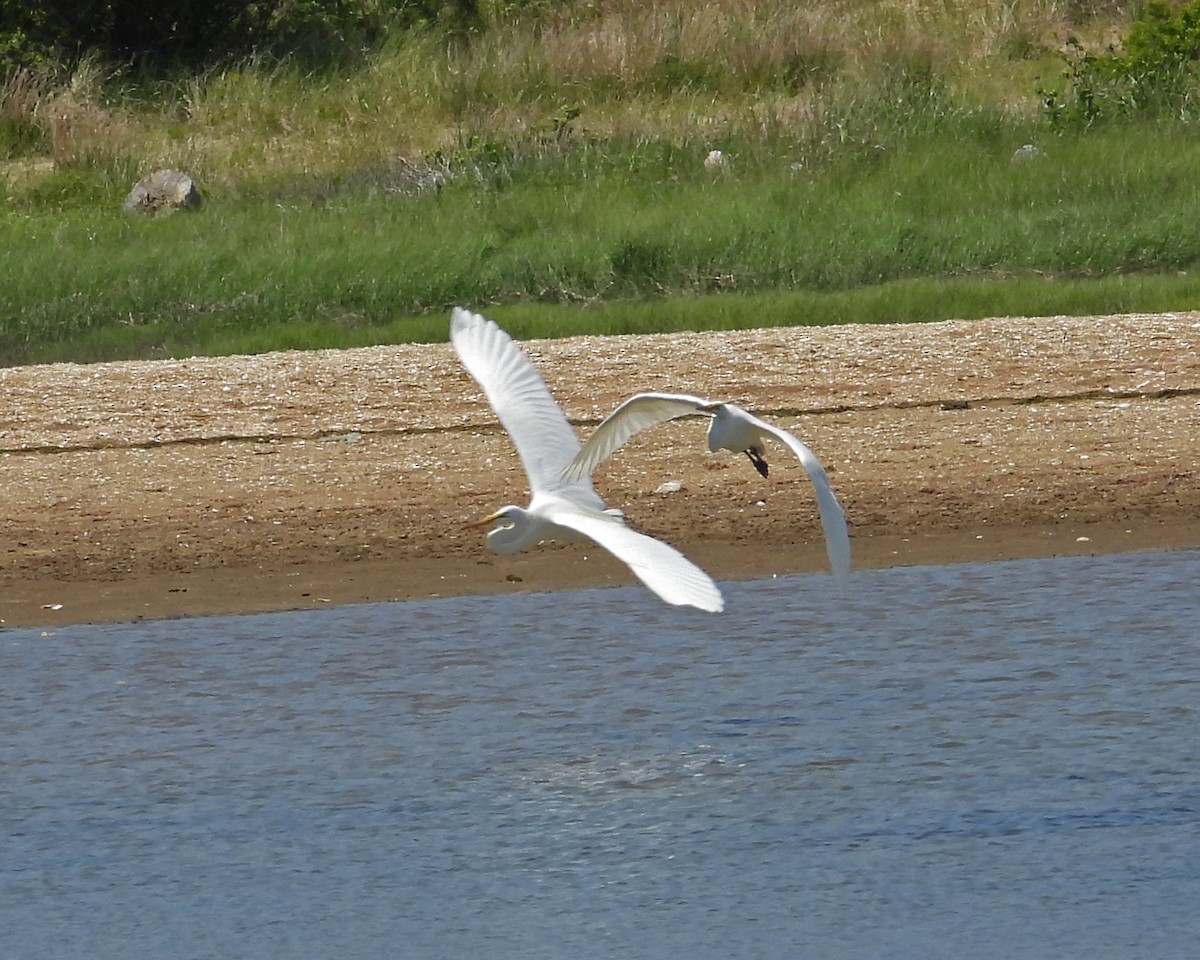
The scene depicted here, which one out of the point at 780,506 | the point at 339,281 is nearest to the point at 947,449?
the point at 780,506

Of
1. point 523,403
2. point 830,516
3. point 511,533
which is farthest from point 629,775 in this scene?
point 830,516

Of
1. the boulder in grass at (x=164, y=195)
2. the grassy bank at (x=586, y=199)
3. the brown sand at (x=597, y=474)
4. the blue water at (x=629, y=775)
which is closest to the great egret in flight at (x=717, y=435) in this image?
the blue water at (x=629, y=775)

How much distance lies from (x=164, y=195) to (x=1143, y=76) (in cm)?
634

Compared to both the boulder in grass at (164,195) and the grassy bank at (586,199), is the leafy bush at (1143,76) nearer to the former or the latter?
the grassy bank at (586,199)

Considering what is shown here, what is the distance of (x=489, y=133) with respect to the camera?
1602 cm

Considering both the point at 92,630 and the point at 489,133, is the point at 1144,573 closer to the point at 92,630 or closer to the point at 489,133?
the point at 92,630

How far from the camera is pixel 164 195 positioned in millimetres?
14453

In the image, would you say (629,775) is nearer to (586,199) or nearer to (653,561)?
(653,561)

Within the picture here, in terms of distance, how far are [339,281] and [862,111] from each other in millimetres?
4136

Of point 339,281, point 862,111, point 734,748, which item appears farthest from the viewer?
point 862,111

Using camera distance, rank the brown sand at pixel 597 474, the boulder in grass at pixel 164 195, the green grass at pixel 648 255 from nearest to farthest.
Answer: the brown sand at pixel 597 474, the green grass at pixel 648 255, the boulder in grass at pixel 164 195

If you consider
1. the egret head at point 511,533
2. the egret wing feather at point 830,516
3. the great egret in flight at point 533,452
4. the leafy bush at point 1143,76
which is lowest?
the leafy bush at point 1143,76

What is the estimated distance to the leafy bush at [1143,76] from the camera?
14539mm

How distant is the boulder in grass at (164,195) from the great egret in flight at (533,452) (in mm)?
7842
